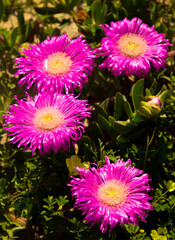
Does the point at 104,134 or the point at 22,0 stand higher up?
the point at 22,0

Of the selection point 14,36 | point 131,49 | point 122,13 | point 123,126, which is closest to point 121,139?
point 123,126

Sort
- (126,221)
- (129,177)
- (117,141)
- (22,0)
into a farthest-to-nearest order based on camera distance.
Answer: (22,0), (117,141), (129,177), (126,221)

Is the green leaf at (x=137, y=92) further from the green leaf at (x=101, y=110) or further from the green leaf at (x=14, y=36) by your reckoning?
the green leaf at (x=14, y=36)

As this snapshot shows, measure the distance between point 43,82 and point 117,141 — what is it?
49cm

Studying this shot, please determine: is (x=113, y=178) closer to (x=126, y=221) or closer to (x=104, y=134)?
(x=126, y=221)

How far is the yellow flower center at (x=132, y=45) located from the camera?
1.93 meters

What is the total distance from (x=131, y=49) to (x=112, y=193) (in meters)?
0.80

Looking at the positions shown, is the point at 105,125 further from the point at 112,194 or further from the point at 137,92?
the point at 112,194

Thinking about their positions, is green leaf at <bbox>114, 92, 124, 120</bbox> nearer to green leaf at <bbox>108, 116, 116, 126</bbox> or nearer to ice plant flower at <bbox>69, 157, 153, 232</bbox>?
green leaf at <bbox>108, 116, 116, 126</bbox>

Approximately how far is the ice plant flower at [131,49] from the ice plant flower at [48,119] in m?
0.29

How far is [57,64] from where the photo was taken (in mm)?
1885

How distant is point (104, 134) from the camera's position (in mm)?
2014

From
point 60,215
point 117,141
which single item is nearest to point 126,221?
point 60,215

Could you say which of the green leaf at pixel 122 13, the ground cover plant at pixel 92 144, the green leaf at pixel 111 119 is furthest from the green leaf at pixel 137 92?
the green leaf at pixel 122 13
